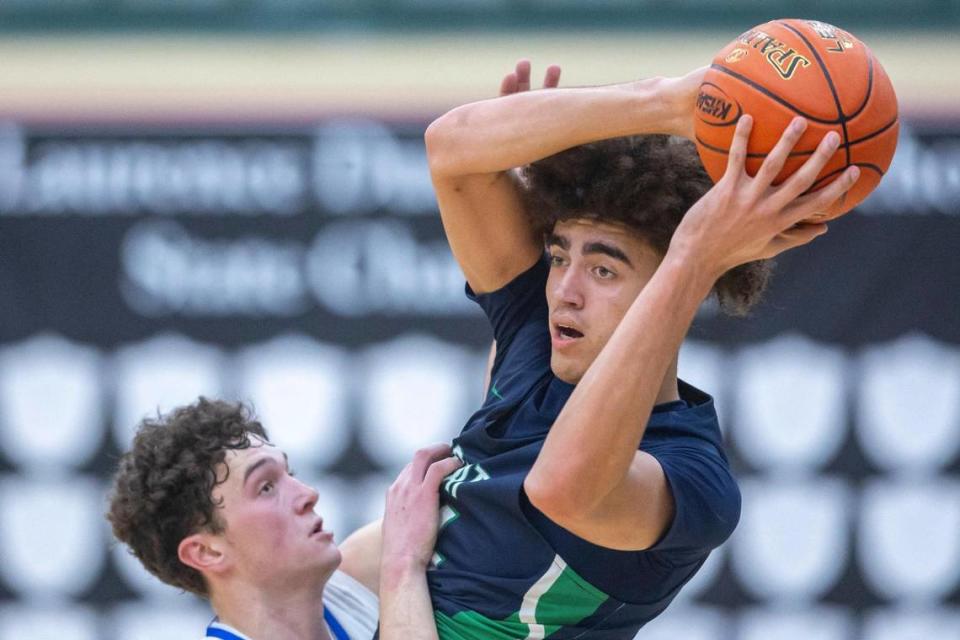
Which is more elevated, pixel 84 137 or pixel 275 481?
→ pixel 84 137

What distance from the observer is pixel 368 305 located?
5246 mm

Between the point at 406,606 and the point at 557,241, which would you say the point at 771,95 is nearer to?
the point at 557,241

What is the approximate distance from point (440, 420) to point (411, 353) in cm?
29

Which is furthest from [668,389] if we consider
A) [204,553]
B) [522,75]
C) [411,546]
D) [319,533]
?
[204,553]

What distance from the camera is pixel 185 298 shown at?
5.26 m

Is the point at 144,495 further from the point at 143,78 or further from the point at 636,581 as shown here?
the point at 143,78

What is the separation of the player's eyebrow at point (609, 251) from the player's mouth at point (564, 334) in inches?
5.8

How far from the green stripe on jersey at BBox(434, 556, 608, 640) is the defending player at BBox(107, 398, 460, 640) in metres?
0.58

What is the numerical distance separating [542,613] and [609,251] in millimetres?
703

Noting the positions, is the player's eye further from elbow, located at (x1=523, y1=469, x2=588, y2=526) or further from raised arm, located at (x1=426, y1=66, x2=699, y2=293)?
elbow, located at (x1=523, y1=469, x2=588, y2=526)

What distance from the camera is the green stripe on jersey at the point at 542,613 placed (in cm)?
260

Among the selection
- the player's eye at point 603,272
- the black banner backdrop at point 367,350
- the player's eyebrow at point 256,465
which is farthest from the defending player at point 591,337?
the black banner backdrop at point 367,350

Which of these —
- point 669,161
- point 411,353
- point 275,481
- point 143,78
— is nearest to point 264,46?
point 143,78

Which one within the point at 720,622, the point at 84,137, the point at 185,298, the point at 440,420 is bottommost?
the point at 720,622
